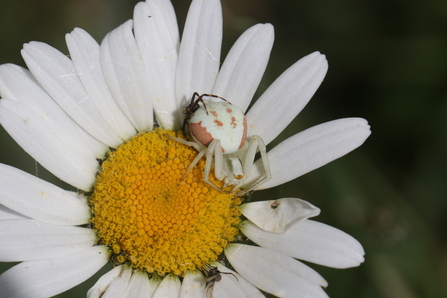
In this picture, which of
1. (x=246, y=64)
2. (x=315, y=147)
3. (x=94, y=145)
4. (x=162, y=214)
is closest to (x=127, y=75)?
(x=94, y=145)

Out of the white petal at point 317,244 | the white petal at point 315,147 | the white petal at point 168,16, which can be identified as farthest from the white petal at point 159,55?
the white petal at point 317,244

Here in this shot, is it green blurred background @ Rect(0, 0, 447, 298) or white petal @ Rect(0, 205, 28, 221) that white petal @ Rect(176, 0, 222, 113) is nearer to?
green blurred background @ Rect(0, 0, 447, 298)

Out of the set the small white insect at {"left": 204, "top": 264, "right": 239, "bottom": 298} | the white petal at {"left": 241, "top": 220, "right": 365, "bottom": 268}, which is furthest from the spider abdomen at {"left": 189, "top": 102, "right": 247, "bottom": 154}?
the small white insect at {"left": 204, "top": 264, "right": 239, "bottom": 298}

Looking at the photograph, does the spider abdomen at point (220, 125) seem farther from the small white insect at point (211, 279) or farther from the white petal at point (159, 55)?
the small white insect at point (211, 279)

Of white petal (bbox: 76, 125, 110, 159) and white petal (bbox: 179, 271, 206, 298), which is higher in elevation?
white petal (bbox: 76, 125, 110, 159)

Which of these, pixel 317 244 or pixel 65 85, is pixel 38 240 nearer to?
pixel 65 85

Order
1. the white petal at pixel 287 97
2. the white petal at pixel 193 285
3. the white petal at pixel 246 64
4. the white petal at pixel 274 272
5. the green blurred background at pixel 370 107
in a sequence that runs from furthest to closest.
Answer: the green blurred background at pixel 370 107 → the white petal at pixel 246 64 → the white petal at pixel 287 97 → the white petal at pixel 193 285 → the white petal at pixel 274 272

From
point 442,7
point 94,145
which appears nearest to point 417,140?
point 442,7
